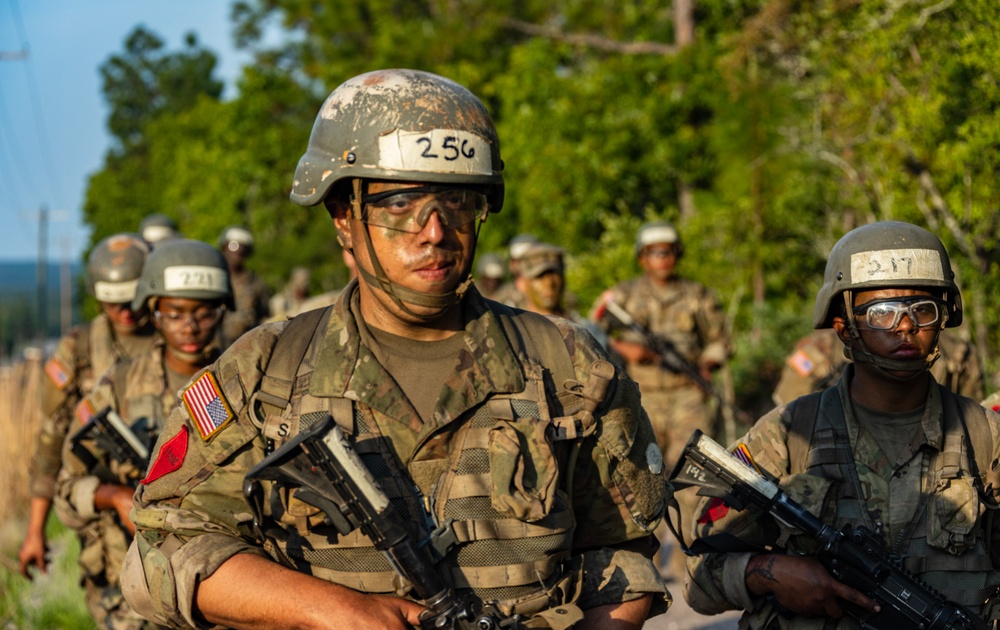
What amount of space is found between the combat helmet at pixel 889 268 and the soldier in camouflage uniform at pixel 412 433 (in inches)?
51.1

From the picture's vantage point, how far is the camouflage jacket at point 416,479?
9.40 feet

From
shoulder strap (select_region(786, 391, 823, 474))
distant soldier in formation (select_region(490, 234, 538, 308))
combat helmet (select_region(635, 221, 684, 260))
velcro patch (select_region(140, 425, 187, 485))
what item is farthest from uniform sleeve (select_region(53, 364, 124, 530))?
combat helmet (select_region(635, 221, 684, 260))

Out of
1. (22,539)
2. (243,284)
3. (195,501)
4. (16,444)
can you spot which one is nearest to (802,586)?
(195,501)

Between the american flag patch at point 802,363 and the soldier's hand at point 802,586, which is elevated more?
the american flag patch at point 802,363


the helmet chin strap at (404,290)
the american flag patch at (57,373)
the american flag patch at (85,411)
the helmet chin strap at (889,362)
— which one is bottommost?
the american flag patch at (85,411)

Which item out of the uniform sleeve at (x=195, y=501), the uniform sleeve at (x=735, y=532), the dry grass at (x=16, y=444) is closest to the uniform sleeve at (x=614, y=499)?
the uniform sleeve at (x=195, y=501)

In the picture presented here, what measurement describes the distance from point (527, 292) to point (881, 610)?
250 inches

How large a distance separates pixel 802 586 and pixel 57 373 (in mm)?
4940

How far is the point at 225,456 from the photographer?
9.53 ft

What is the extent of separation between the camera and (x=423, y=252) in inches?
116

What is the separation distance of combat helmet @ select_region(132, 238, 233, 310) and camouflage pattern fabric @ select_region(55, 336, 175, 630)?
265mm

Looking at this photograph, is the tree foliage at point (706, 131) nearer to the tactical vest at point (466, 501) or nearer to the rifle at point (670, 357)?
the rifle at point (670, 357)

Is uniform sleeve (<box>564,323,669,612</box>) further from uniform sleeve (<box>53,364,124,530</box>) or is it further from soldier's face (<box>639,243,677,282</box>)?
soldier's face (<box>639,243,677,282</box>)

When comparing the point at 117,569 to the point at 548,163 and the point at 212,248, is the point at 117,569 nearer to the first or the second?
the point at 212,248
